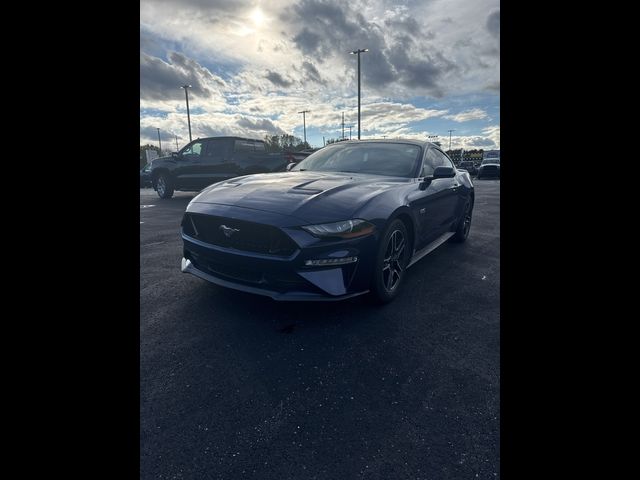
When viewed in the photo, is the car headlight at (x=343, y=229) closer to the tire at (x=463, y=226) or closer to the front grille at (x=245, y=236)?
the front grille at (x=245, y=236)

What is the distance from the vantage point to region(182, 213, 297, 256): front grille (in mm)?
2322

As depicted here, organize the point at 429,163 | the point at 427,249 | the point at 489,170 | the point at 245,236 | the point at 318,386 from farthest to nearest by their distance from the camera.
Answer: the point at 489,170 → the point at 429,163 → the point at 427,249 → the point at 245,236 → the point at 318,386

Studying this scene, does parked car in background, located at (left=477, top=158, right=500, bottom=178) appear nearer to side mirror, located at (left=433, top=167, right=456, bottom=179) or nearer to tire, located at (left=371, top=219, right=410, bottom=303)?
side mirror, located at (left=433, top=167, right=456, bottom=179)

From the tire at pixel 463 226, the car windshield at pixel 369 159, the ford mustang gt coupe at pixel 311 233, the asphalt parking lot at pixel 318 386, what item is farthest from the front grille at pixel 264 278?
the tire at pixel 463 226

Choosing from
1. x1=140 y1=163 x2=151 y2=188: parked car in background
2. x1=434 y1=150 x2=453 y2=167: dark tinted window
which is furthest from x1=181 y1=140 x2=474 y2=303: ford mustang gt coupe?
x1=140 y1=163 x2=151 y2=188: parked car in background

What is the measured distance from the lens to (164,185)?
10.7 metres

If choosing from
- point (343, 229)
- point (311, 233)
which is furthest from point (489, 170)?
point (311, 233)

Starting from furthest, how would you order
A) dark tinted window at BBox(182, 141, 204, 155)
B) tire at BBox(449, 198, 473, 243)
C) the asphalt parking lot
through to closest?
dark tinted window at BBox(182, 141, 204, 155)
tire at BBox(449, 198, 473, 243)
the asphalt parking lot

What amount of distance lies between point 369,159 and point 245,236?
1.92m

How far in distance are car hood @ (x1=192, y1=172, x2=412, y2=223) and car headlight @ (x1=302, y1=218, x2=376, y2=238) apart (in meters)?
0.04

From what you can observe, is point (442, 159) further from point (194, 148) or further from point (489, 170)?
point (489, 170)

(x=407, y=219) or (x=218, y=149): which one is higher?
(x=218, y=149)
